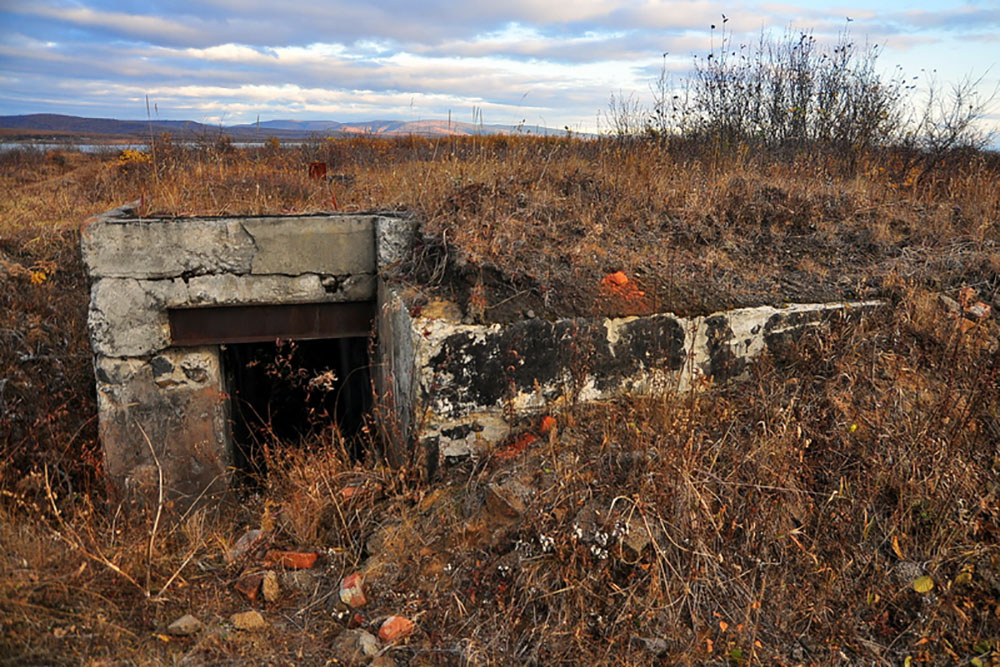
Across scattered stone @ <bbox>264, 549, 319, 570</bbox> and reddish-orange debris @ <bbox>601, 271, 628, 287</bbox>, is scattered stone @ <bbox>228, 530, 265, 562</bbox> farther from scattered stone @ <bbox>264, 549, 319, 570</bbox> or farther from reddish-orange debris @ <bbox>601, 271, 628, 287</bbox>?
reddish-orange debris @ <bbox>601, 271, 628, 287</bbox>

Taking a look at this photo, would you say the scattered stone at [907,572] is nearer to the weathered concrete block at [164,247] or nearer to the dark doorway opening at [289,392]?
the dark doorway opening at [289,392]

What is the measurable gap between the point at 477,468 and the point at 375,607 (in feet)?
3.04

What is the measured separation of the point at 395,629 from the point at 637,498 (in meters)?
1.07

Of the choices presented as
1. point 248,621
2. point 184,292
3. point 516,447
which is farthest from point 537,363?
point 184,292

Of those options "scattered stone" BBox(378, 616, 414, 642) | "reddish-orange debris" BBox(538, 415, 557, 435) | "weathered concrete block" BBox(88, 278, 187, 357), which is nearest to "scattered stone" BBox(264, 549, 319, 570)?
"scattered stone" BBox(378, 616, 414, 642)

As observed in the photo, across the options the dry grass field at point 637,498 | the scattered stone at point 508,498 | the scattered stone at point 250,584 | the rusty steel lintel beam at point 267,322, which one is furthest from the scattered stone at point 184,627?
the rusty steel lintel beam at point 267,322

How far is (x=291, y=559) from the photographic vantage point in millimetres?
2918

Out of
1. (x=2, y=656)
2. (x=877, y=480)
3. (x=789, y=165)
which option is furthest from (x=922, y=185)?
(x=2, y=656)

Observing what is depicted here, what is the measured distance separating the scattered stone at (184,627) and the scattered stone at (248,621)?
124 millimetres

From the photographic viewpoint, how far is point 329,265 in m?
4.25

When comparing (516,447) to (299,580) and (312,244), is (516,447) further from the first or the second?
(312,244)

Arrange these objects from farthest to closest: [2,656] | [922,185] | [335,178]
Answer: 1. [335,178]
2. [922,185]
3. [2,656]

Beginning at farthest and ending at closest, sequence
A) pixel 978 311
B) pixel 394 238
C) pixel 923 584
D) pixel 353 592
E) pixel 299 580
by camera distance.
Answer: pixel 394 238, pixel 978 311, pixel 299 580, pixel 353 592, pixel 923 584

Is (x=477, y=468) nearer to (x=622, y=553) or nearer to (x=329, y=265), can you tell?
(x=622, y=553)
